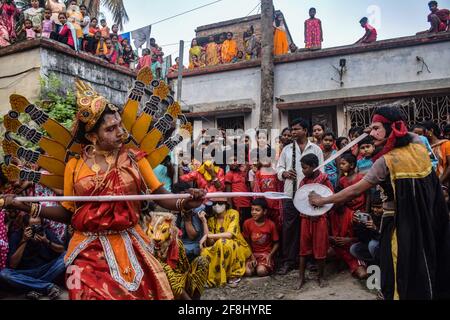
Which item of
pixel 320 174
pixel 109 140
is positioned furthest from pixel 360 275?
pixel 109 140

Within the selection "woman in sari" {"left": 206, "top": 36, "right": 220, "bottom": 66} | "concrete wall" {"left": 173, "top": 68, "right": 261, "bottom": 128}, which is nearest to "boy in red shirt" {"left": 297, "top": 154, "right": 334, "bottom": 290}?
"concrete wall" {"left": 173, "top": 68, "right": 261, "bottom": 128}

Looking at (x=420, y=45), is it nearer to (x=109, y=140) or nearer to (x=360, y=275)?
(x=360, y=275)

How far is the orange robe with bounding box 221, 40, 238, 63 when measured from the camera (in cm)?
1295

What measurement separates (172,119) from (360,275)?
3.45 m

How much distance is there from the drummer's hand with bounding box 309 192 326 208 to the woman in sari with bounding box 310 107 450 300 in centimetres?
36

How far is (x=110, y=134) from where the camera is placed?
2842mm

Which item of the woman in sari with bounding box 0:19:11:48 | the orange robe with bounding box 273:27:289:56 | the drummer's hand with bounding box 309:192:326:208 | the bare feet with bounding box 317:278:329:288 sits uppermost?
the orange robe with bounding box 273:27:289:56

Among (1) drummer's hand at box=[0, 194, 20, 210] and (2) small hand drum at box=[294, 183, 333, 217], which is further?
(2) small hand drum at box=[294, 183, 333, 217]

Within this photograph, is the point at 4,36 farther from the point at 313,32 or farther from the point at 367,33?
the point at 367,33

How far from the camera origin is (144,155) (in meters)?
3.11

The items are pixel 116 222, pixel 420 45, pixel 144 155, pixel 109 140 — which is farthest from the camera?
pixel 420 45

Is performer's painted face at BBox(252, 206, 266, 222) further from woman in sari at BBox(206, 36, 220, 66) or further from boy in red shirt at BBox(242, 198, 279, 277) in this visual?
woman in sari at BBox(206, 36, 220, 66)

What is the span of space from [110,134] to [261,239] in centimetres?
387

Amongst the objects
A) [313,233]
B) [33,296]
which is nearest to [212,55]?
[313,233]
